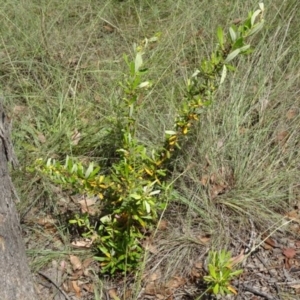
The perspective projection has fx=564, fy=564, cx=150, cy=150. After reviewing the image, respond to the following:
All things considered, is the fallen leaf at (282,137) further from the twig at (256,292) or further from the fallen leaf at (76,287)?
the fallen leaf at (76,287)

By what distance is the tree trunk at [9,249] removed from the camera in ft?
8.73

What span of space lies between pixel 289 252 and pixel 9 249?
1.59m

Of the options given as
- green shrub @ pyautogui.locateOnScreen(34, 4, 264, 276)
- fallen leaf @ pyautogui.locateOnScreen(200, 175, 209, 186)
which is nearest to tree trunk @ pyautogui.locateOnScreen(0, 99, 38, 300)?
green shrub @ pyautogui.locateOnScreen(34, 4, 264, 276)

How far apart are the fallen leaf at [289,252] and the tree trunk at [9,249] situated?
4.68 ft

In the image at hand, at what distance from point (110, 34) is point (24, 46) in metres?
0.69

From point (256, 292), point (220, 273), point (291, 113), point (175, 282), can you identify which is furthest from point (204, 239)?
point (291, 113)

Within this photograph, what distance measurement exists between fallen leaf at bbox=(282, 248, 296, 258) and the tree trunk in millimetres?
1428

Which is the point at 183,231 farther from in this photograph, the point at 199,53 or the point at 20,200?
the point at 199,53

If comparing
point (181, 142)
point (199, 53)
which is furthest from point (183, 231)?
point (199, 53)

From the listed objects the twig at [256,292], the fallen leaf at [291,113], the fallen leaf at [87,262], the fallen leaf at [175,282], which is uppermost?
the fallen leaf at [291,113]

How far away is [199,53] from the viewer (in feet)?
13.3

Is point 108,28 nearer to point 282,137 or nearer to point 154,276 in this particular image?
point 282,137

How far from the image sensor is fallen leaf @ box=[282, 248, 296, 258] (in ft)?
10.7

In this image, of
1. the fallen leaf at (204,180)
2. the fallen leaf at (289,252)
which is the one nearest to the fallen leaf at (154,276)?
the fallen leaf at (204,180)
